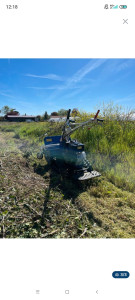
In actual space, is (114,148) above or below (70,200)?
above

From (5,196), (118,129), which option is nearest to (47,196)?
(5,196)

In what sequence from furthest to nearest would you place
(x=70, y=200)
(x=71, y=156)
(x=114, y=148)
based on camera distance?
1. (x=114, y=148)
2. (x=71, y=156)
3. (x=70, y=200)

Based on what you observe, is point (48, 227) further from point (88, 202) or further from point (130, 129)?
point (130, 129)

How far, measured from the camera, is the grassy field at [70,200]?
7.86 ft

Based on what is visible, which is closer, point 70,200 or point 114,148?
point 70,200

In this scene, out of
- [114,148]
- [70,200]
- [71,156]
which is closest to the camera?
[70,200]

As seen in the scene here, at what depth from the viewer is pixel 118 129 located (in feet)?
21.0

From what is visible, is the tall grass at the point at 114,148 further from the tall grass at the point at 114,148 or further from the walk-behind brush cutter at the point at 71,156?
the walk-behind brush cutter at the point at 71,156

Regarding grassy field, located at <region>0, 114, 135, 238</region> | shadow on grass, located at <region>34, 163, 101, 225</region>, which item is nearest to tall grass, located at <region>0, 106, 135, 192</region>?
grassy field, located at <region>0, 114, 135, 238</region>

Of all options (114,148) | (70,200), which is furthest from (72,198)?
(114,148)

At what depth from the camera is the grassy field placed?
94.3 inches

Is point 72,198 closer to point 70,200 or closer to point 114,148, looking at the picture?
point 70,200

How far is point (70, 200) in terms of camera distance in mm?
3197
